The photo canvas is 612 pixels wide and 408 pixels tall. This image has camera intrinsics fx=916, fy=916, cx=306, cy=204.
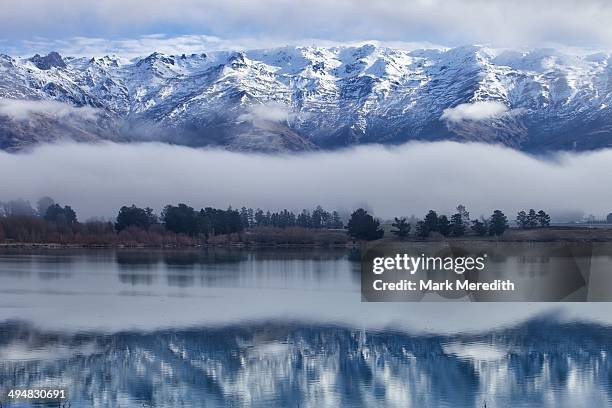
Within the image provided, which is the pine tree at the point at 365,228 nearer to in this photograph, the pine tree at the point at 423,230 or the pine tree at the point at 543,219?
the pine tree at the point at 423,230

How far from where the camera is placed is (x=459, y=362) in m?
48.4

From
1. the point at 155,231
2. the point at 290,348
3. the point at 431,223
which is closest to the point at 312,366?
the point at 290,348

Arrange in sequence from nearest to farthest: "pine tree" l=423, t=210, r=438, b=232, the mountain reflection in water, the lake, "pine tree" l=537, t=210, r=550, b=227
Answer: the mountain reflection in water, the lake, "pine tree" l=423, t=210, r=438, b=232, "pine tree" l=537, t=210, r=550, b=227

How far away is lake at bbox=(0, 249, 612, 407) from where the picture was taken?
4175 cm

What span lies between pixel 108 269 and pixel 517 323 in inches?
2243

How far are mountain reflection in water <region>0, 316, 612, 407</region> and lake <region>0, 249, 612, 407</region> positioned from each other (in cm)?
9

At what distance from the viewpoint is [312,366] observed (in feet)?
156

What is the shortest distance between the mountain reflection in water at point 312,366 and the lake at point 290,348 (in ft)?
0.30

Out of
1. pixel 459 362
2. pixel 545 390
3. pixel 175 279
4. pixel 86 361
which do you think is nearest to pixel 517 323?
pixel 459 362

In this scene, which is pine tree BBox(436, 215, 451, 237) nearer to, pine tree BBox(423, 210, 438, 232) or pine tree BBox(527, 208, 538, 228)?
pine tree BBox(423, 210, 438, 232)

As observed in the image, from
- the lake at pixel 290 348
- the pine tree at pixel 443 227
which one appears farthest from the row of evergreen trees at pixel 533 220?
the lake at pixel 290 348

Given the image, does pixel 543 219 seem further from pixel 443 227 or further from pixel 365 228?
pixel 365 228

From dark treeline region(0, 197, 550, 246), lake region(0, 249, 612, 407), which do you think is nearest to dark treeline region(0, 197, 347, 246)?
dark treeline region(0, 197, 550, 246)

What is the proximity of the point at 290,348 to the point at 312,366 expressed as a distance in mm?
4998
